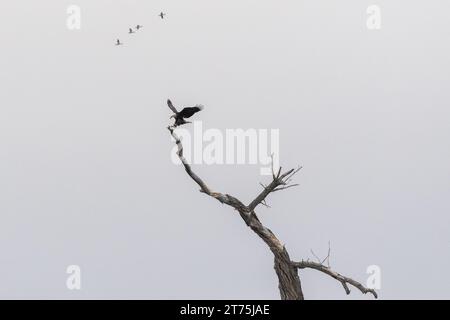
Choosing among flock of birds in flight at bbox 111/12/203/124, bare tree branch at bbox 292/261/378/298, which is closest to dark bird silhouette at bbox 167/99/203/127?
flock of birds in flight at bbox 111/12/203/124

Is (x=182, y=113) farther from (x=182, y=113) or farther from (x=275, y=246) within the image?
(x=275, y=246)

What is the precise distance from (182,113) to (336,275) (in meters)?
3.94

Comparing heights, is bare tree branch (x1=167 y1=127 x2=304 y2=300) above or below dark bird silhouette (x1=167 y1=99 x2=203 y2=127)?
below

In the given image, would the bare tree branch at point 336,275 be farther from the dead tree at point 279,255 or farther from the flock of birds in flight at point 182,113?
the flock of birds in flight at point 182,113

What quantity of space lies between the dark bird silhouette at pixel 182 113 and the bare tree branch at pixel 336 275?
3.21 metres

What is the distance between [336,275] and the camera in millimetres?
10758

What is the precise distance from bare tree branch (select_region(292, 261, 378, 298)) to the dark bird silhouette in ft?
10.5

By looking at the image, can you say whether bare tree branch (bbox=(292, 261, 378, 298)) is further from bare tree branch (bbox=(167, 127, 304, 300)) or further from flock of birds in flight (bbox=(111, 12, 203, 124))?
flock of birds in flight (bbox=(111, 12, 203, 124))

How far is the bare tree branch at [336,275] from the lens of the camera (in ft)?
35.2

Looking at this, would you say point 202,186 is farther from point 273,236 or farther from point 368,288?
point 368,288

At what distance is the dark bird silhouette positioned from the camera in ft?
34.0

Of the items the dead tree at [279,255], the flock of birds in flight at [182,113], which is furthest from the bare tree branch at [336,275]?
the flock of birds in flight at [182,113]
